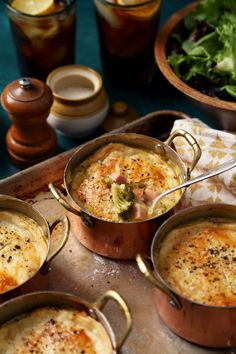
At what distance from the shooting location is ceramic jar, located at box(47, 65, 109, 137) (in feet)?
12.0

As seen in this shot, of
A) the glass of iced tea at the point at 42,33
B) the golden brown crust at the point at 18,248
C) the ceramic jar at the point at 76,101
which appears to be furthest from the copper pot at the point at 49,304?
the glass of iced tea at the point at 42,33

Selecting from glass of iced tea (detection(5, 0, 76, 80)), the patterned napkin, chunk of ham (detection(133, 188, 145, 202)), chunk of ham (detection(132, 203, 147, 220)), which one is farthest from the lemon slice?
chunk of ham (detection(132, 203, 147, 220))

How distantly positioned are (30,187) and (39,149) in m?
0.30

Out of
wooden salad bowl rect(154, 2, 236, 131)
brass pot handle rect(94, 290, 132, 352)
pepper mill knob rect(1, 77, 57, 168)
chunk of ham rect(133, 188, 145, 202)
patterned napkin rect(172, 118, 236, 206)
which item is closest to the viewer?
brass pot handle rect(94, 290, 132, 352)

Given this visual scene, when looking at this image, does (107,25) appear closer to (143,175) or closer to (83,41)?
(83,41)

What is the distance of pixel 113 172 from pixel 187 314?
2.91ft

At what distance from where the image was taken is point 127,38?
394 centimetres

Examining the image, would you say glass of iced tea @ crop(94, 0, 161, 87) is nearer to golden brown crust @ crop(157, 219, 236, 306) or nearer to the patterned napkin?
the patterned napkin

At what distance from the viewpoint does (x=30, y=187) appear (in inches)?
129

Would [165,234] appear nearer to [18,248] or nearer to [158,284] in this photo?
[158,284]

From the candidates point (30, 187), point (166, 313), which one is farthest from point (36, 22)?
point (166, 313)

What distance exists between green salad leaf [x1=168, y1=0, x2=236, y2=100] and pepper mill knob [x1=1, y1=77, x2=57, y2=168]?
849mm

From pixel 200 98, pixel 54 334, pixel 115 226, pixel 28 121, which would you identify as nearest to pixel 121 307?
pixel 54 334

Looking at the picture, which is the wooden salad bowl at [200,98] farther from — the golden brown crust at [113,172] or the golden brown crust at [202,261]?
the golden brown crust at [202,261]
